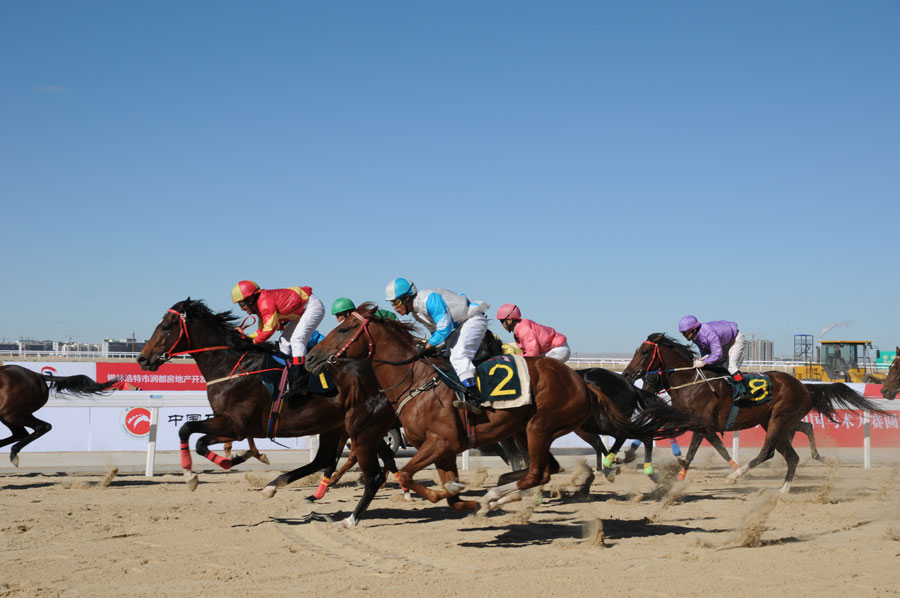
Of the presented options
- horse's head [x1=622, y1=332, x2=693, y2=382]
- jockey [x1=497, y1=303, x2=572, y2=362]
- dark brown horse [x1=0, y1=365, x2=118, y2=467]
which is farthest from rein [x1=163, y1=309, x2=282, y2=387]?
horse's head [x1=622, y1=332, x2=693, y2=382]

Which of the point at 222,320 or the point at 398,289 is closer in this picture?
the point at 398,289

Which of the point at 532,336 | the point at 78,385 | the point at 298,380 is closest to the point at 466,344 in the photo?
the point at 298,380

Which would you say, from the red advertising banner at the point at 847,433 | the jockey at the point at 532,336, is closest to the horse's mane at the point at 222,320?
the jockey at the point at 532,336

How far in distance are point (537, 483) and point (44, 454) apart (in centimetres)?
822

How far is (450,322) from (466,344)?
0.23 metres

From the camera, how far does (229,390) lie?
756cm

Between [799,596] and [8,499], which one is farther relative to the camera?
[8,499]

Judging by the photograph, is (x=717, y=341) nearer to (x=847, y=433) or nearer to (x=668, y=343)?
(x=668, y=343)

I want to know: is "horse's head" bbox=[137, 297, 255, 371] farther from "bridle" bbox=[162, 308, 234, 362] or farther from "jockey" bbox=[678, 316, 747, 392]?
"jockey" bbox=[678, 316, 747, 392]

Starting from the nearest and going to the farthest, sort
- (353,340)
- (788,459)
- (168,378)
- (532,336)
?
(353,340) < (532,336) < (788,459) < (168,378)

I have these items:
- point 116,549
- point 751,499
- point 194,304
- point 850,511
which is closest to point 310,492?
point 194,304

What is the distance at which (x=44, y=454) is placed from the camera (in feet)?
38.3

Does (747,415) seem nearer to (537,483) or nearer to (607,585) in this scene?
(537,483)

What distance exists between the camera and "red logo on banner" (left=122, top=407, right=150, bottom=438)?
11922 millimetres
